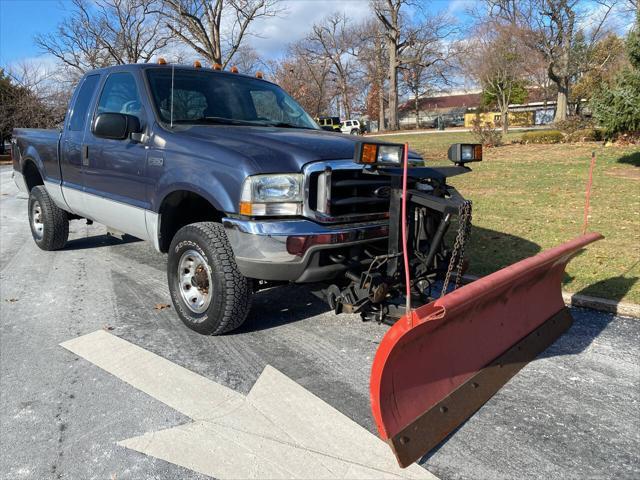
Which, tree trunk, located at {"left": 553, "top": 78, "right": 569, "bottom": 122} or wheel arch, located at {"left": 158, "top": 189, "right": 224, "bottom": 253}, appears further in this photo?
tree trunk, located at {"left": 553, "top": 78, "right": 569, "bottom": 122}

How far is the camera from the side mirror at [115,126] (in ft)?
14.5

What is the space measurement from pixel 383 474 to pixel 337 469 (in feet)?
0.73

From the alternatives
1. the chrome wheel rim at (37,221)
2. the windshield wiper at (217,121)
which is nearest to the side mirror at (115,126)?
the windshield wiper at (217,121)

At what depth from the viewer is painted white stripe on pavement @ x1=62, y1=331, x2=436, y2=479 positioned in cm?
266

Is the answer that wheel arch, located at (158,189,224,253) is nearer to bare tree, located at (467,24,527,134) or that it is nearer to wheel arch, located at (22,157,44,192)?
wheel arch, located at (22,157,44,192)

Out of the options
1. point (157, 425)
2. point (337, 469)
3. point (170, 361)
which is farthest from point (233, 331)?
point (337, 469)

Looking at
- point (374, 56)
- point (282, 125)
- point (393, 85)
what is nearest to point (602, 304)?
point (282, 125)

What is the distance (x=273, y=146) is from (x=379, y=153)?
84cm

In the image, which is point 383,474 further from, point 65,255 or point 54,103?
point 54,103

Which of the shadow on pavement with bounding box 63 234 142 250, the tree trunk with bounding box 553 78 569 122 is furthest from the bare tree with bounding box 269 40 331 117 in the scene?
the shadow on pavement with bounding box 63 234 142 250

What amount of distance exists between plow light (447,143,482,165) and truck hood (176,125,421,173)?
20.3 inches

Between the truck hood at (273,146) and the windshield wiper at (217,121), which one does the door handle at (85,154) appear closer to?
the windshield wiper at (217,121)

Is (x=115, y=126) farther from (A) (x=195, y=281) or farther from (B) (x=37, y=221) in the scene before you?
(B) (x=37, y=221)

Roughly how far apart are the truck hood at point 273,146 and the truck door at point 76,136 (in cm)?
194
